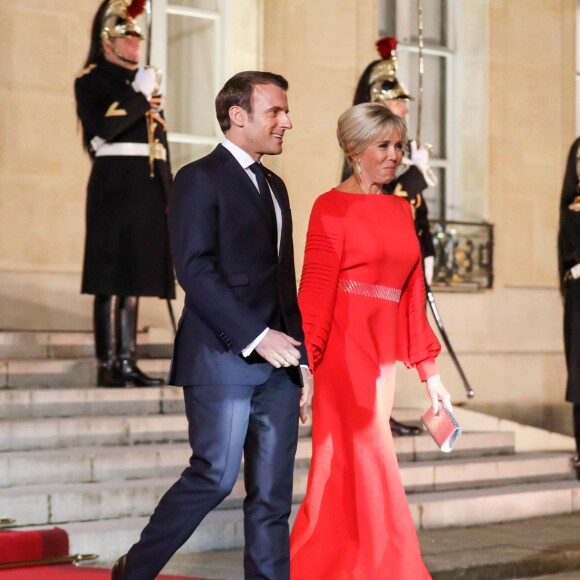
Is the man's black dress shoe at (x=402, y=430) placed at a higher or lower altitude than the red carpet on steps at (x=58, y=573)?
higher

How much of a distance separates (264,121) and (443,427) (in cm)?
133

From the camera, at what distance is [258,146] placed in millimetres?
4680

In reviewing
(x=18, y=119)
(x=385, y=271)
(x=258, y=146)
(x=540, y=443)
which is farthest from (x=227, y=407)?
(x=540, y=443)

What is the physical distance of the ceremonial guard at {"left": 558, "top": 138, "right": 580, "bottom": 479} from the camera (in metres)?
9.09

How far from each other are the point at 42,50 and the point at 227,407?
5.59 meters

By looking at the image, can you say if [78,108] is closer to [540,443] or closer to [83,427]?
[83,427]

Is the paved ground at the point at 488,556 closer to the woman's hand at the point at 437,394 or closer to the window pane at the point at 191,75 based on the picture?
the woman's hand at the point at 437,394

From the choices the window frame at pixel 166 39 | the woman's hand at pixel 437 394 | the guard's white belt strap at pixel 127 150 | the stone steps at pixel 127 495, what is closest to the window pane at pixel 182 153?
the window frame at pixel 166 39

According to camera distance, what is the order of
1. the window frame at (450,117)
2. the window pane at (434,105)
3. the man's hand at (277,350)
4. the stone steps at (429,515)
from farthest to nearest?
1. the window pane at (434,105)
2. the window frame at (450,117)
3. the stone steps at (429,515)
4. the man's hand at (277,350)

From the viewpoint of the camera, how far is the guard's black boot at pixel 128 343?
26.5 ft

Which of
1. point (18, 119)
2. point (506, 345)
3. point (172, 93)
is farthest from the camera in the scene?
point (506, 345)

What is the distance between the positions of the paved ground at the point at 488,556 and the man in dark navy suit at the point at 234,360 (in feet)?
4.88

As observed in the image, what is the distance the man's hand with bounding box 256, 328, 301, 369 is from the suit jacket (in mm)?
39

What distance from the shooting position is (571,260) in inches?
361
